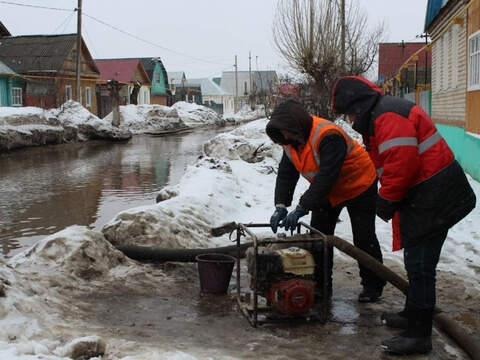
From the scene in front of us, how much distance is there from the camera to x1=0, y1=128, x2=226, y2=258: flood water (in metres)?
8.96

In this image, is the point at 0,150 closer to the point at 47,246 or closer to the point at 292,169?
the point at 47,246

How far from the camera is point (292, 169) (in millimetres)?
4691

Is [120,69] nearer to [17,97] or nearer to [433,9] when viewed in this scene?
[17,97]

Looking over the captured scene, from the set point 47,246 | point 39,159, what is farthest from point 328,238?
point 39,159

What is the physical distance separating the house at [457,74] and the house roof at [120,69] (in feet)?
126

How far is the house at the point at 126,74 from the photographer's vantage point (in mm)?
50819

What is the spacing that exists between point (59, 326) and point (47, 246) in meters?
1.85

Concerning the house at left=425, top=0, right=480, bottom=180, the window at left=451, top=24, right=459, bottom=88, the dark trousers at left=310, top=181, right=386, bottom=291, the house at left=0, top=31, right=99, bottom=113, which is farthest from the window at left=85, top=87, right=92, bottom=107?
the dark trousers at left=310, top=181, right=386, bottom=291

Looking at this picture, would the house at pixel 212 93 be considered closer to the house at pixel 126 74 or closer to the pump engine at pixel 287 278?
the house at pixel 126 74

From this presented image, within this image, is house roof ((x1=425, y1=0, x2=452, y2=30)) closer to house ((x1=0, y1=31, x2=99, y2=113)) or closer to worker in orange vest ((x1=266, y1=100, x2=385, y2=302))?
worker in orange vest ((x1=266, y1=100, x2=385, y2=302))

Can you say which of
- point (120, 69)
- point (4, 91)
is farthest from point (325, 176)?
point (120, 69)

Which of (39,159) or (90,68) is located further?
(90,68)

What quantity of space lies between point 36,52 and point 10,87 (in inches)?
262

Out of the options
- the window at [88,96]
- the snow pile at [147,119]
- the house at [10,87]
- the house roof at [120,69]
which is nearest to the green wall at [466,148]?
the snow pile at [147,119]
